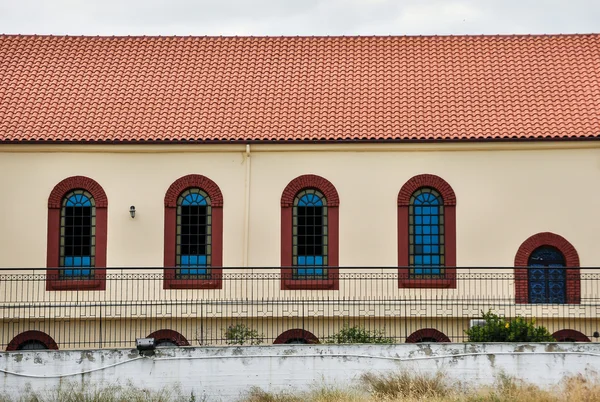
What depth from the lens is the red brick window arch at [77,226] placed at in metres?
30.3

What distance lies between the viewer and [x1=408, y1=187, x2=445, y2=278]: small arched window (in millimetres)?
30188

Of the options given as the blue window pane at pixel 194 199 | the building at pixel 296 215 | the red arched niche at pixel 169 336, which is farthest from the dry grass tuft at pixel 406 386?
the blue window pane at pixel 194 199

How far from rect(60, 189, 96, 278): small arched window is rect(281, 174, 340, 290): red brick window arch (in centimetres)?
473

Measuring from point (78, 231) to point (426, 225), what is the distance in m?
8.58

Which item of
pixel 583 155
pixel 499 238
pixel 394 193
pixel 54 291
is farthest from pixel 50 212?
pixel 583 155

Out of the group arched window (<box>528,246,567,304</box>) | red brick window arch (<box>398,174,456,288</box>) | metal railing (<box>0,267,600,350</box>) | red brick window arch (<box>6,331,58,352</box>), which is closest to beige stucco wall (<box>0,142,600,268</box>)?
red brick window arch (<box>398,174,456,288</box>)

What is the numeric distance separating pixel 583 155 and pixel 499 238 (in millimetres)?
2905

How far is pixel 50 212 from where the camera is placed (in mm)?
30438

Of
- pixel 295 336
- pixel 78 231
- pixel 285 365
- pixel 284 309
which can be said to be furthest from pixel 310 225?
pixel 285 365

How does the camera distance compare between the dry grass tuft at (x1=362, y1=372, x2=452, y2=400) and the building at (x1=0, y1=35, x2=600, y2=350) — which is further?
the building at (x1=0, y1=35, x2=600, y2=350)

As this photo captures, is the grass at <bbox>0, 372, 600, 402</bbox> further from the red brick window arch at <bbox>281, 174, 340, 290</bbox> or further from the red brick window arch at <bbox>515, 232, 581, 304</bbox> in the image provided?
the red brick window arch at <bbox>281, 174, 340, 290</bbox>

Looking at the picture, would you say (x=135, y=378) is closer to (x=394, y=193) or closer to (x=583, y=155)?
(x=394, y=193)

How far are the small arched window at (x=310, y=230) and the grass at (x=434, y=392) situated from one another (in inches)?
246

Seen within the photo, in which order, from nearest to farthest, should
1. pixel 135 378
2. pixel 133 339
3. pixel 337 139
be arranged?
1. pixel 135 378
2. pixel 133 339
3. pixel 337 139
